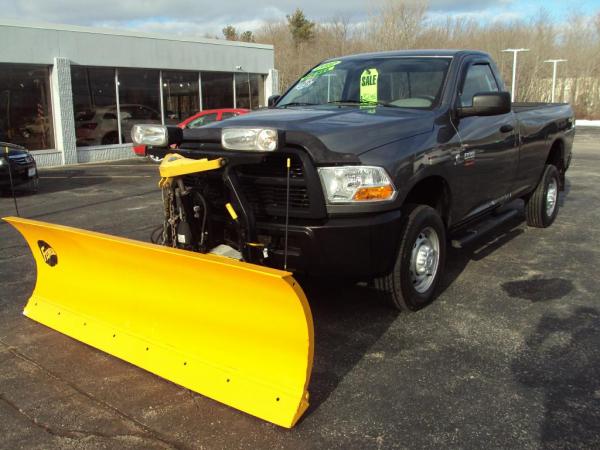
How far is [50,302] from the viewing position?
4426mm

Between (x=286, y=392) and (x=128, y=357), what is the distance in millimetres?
1249

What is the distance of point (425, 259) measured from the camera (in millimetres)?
4348

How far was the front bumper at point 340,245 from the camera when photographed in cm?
361

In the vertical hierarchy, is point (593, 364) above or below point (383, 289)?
below

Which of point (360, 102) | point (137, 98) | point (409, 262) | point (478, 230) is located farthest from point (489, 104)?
point (137, 98)

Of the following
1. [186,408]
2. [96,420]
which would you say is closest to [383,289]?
[186,408]

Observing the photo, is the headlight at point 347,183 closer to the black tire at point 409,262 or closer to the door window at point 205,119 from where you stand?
the black tire at point 409,262

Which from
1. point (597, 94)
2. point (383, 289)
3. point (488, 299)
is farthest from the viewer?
point (597, 94)

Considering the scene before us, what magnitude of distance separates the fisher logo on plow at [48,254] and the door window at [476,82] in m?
3.54

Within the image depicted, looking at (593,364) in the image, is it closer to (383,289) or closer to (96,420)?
(383,289)

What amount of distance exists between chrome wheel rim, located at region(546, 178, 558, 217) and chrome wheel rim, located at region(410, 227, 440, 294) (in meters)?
3.31

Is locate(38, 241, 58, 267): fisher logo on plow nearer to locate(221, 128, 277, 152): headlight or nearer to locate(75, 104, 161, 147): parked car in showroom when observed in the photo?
locate(221, 128, 277, 152): headlight

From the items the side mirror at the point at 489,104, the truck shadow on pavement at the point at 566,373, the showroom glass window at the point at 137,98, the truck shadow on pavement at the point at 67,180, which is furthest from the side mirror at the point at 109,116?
the truck shadow on pavement at the point at 566,373

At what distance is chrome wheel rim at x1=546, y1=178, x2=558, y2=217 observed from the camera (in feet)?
23.5
